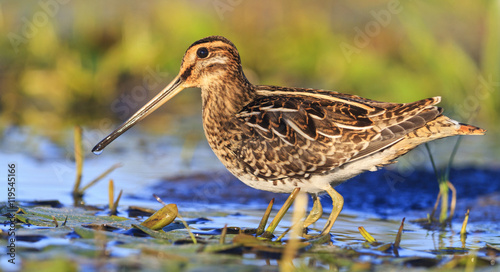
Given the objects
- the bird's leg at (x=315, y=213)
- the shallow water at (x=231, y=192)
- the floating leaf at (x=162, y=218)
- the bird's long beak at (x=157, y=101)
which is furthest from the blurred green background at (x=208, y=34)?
the floating leaf at (x=162, y=218)

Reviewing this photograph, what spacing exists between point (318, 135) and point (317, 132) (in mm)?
22

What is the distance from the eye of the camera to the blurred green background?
32.2ft

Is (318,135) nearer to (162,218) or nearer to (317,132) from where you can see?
(317,132)

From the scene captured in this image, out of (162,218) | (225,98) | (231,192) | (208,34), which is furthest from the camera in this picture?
(208,34)

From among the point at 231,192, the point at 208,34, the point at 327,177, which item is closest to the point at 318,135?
the point at 327,177

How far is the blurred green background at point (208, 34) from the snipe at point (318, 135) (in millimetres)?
3814

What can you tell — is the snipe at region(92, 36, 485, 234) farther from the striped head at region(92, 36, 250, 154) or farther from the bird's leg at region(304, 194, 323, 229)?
the striped head at region(92, 36, 250, 154)

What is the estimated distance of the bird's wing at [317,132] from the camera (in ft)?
17.0

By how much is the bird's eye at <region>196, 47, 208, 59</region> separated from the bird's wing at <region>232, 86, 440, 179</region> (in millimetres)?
660

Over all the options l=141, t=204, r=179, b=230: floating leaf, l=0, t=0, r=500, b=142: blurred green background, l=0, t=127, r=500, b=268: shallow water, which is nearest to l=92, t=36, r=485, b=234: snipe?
l=0, t=127, r=500, b=268: shallow water

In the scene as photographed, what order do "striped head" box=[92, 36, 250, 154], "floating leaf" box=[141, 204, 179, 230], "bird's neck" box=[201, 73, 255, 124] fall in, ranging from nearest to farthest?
"floating leaf" box=[141, 204, 179, 230]
"bird's neck" box=[201, 73, 255, 124]
"striped head" box=[92, 36, 250, 154]

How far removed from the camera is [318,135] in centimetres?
524

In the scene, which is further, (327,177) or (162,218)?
(327,177)

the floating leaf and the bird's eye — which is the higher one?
the bird's eye
